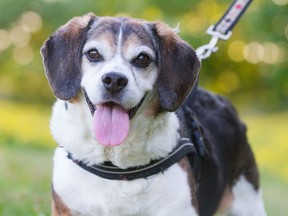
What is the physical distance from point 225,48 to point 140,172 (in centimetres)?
2216

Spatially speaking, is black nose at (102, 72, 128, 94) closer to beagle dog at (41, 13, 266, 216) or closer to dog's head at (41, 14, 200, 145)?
dog's head at (41, 14, 200, 145)

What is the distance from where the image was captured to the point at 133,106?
470cm

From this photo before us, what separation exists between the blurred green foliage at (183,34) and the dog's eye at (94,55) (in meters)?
19.4

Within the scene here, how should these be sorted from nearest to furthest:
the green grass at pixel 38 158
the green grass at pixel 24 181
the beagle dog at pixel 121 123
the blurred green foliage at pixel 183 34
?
the beagle dog at pixel 121 123, the green grass at pixel 24 181, the green grass at pixel 38 158, the blurred green foliage at pixel 183 34

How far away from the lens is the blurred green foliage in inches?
984

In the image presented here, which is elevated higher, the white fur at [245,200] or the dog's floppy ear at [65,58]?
the dog's floppy ear at [65,58]

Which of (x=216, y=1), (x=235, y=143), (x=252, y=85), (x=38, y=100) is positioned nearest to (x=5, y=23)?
(x=38, y=100)

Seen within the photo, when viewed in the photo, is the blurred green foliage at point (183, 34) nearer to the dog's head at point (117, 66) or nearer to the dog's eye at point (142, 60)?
the dog's head at point (117, 66)

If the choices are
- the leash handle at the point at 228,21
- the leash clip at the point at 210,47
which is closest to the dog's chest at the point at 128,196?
the leash clip at the point at 210,47

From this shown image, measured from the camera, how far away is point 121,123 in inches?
184

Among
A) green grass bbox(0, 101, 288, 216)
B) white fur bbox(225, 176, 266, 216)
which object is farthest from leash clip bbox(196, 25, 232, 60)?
green grass bbox(0, 101, 288, 216)

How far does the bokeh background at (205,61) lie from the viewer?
21.9 m

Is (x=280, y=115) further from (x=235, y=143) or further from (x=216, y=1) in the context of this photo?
(x=235, y=143)

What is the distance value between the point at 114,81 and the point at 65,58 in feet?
1.75
